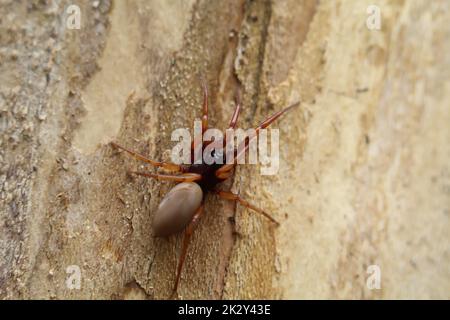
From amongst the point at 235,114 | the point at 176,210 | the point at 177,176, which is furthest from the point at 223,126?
the point at 176,210

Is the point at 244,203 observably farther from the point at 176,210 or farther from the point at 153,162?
the point at 153,162

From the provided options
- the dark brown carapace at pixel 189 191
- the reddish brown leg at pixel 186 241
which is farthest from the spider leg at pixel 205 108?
the reddish brown leg at pixel 186 241

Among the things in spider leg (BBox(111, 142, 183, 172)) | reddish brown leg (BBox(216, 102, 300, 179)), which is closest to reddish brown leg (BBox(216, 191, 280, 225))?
reddish brown leg (BBox(216, 102, 300, 179))

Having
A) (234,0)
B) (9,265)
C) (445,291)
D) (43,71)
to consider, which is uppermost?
(234,0)

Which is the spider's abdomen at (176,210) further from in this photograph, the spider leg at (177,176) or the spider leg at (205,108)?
the spider leg at (205,108)

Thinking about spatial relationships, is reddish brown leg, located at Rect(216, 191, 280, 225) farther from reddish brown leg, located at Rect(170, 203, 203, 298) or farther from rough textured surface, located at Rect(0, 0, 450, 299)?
reddish brown leg, located at Rect(170, 203, 203, 298)
